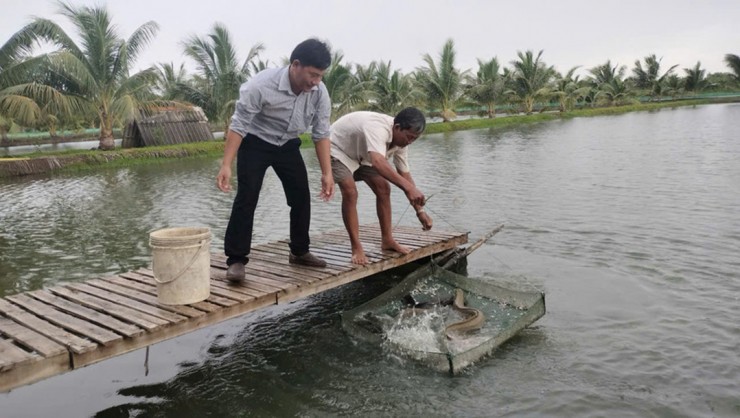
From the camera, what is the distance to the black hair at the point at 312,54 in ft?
14.1

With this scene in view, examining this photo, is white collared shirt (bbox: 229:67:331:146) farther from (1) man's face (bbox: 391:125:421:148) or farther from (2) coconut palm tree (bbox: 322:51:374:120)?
(2) coconut palm tree (bbox: 322:51:374:120)

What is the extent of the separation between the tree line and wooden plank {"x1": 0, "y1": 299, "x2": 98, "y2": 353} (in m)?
17.9

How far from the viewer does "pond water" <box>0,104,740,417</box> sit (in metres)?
4.41

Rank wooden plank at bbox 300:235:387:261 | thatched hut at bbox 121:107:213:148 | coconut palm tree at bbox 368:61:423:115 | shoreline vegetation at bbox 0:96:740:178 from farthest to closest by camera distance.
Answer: coconut palm tree at bbox 368:61:423:115 → thatched hut at bbox 121:107:213:148 → shoreline vegetation at bbox 0:96:740:178 → wooden plank at bbox 300:235:387:261

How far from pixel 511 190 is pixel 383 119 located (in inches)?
364

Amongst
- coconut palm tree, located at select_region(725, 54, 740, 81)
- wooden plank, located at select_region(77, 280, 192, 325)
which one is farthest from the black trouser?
coconut palm tree, located at select_region(725, 54, 740, 81)

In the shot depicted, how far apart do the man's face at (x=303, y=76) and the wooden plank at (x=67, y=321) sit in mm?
2287

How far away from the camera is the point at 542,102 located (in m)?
50.4

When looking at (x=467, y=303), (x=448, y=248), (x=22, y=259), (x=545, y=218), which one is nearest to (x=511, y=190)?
(x=545, y=218)

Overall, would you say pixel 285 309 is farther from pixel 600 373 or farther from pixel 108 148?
pixel 108 148

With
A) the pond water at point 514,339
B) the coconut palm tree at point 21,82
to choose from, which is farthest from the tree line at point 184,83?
the pond water at point 514,339

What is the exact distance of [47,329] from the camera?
3.91 metres

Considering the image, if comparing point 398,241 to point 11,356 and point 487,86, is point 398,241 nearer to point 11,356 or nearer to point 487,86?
point 11,356

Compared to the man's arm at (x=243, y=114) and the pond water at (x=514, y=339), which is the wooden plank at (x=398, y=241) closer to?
the pond water at (x=514, y=339)
